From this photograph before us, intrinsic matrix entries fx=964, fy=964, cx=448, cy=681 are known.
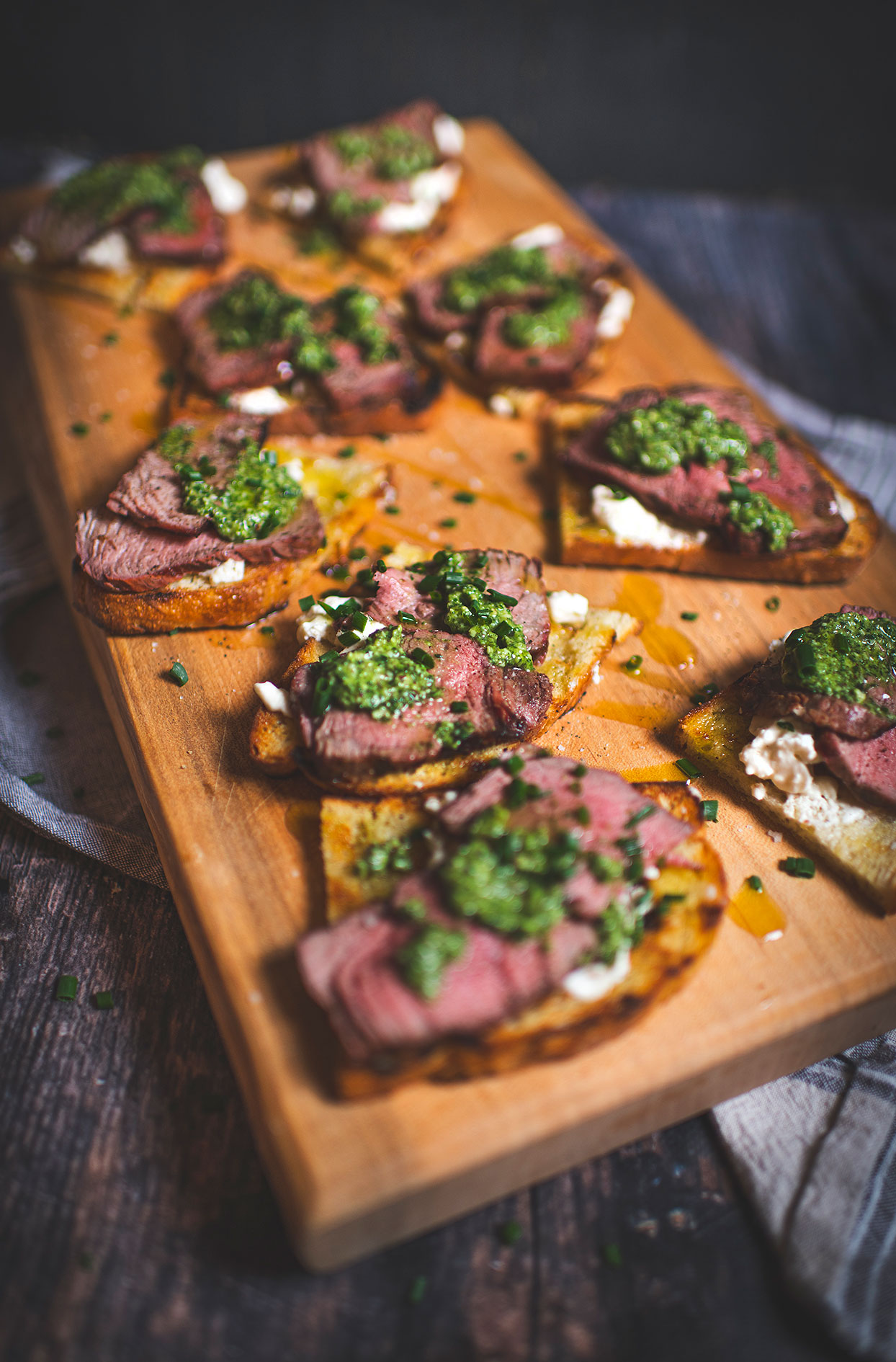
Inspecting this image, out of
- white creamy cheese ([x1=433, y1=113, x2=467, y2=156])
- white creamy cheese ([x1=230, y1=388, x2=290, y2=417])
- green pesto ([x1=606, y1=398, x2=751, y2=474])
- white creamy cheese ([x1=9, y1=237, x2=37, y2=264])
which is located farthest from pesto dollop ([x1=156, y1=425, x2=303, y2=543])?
white creamy cheese ([x1=433, y1=113, x2=467, y2=156])

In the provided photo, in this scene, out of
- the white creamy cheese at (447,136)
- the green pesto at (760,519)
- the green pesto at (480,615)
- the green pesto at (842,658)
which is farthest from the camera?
the white creamy cheese at (447,136)

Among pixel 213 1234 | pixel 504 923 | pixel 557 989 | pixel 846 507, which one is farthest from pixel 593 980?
pixel 846 507

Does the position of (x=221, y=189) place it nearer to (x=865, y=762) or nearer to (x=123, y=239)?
(x=123, y=239)

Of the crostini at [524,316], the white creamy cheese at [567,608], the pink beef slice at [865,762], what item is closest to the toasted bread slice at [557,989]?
the pink beef slice at [865,762]

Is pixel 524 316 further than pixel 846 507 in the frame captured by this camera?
Yes

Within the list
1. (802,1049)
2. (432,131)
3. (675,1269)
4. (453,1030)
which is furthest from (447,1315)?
(432,131)

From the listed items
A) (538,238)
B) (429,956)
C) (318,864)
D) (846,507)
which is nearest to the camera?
(429,956)

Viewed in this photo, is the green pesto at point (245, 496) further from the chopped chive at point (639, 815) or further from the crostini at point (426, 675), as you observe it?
the chopped chive at point (639, 815)
